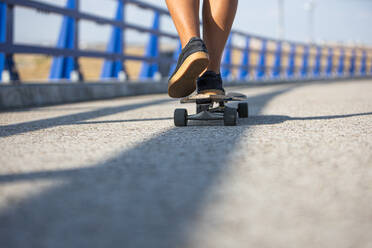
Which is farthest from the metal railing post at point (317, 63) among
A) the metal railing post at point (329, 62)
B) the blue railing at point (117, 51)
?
the blue railing at point (117, 51)

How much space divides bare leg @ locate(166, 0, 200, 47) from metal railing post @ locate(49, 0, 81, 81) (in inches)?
128

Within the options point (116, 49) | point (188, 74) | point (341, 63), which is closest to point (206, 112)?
point (188, 74)

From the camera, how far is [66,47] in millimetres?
5254

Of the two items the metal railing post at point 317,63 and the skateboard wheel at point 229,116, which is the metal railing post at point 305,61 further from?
the skateboard wheel at point 229,116

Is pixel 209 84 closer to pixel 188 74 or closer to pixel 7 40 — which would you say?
pixel 188 74

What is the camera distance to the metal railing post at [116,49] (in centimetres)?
634

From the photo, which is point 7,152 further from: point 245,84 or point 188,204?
point 245,84

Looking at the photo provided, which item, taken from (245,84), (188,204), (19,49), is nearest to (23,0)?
(19,49)

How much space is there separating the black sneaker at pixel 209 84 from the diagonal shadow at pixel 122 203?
0.84 metres

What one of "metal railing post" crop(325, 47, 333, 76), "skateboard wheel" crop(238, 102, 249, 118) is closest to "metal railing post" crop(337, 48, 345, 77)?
"metal railing post" crop(325, 47, 333, 76)

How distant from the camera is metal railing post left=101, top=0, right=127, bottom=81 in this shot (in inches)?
249

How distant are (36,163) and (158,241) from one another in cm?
73

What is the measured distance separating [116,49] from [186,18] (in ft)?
14.2

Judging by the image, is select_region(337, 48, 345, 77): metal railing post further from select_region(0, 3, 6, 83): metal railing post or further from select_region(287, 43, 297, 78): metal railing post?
select_region(0, 3, 6, 83): metal railing post
